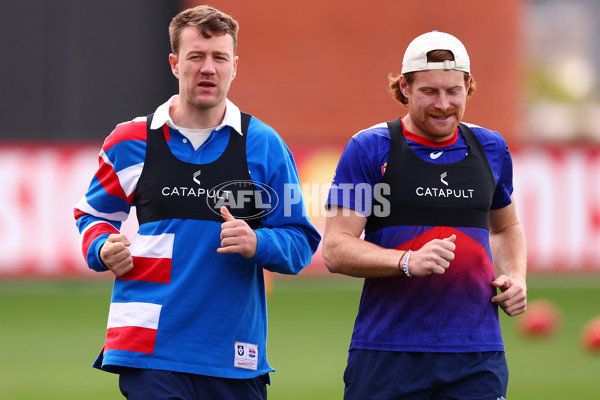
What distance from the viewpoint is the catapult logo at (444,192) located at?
15.2 feet

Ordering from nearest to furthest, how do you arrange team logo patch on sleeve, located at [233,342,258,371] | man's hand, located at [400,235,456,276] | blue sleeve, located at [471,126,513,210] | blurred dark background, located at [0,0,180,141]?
man's hand, located at [400,235,456,276] < team logo patch on sleeve, located at [233,342,258,371] < blue sleeve, located at [471,126,513,210] < blurred dark background, located at [0,0,180,141]

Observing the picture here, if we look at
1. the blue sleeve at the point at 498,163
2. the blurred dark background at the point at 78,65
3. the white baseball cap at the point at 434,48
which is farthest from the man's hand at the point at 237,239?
the blurred dark background at the point at 78,65

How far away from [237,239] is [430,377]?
1008 millimetres

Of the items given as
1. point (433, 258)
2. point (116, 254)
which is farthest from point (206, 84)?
point (433, 258)

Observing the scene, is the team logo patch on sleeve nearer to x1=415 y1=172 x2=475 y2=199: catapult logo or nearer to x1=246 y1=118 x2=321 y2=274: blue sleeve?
x1=246 y1=118 x2=321 y2=274: blue sleeve

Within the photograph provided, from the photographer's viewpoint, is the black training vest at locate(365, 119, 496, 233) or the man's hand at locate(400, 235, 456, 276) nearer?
the man's hand at locate(400, 235, 456, 276)

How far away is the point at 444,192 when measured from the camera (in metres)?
4.64

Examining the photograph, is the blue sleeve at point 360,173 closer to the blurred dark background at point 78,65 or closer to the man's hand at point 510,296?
the man's hand at point 510,296

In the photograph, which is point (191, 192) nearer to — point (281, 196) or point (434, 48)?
point (281, 196)

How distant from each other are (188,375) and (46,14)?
15.4 metres

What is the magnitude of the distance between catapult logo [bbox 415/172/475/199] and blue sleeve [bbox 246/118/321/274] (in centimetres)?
52

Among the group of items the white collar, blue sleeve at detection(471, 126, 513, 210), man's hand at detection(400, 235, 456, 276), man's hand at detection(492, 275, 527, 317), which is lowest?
man's hand at detection(492, 275, 527, 317)

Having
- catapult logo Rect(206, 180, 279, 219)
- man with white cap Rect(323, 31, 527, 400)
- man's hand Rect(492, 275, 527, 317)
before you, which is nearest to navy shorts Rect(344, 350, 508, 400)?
man with white cap Rect(323, 31, 527, 400)

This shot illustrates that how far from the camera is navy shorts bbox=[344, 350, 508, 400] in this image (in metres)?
4.52
